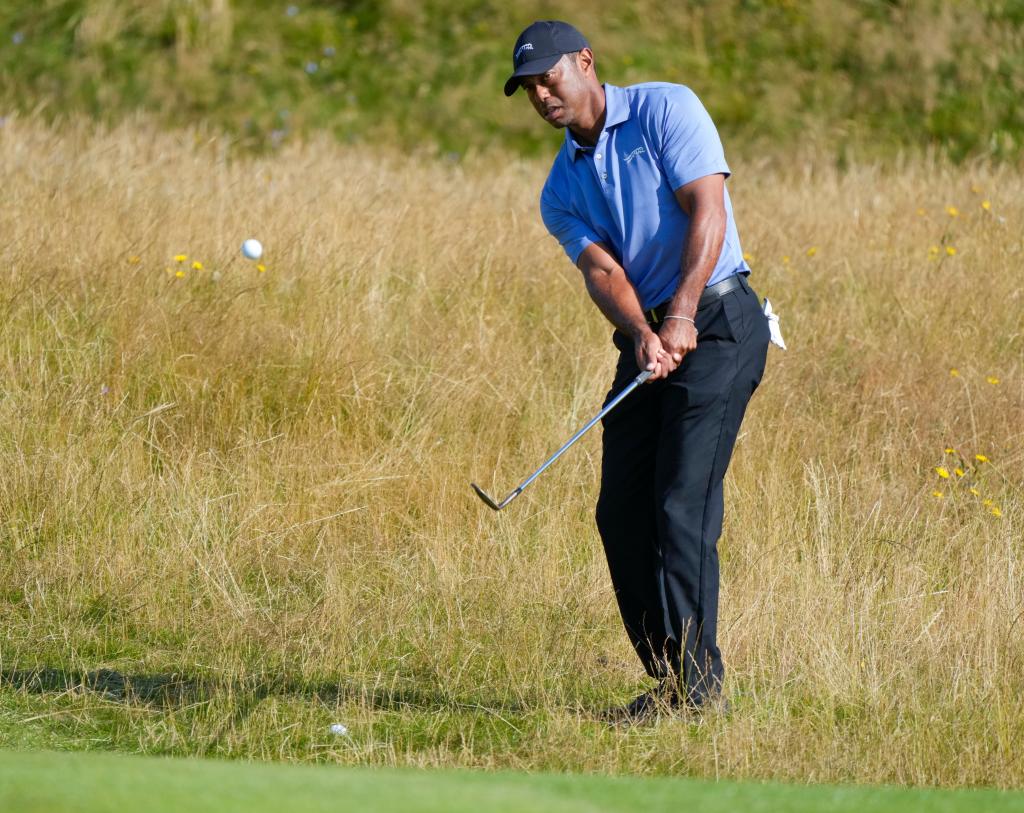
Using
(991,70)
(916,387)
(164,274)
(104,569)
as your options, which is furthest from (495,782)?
(991,70)

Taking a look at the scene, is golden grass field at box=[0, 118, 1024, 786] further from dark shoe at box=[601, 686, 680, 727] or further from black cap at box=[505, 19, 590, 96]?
black cap at box=[505, 19, 590, 96]

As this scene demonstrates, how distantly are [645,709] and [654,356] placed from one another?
4.11 ft

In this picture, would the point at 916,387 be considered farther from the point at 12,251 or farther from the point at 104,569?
the point at 12,251

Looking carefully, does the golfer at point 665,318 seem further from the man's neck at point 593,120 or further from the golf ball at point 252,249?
the golf ball at point 252,249

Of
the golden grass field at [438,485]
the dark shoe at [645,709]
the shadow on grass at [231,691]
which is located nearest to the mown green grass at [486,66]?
the golden grass field at [438,485]

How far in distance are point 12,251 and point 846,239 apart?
5475 mm

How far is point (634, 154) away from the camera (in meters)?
4.79

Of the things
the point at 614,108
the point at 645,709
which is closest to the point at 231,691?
the point at 645,709

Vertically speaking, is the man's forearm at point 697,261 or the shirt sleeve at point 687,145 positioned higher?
the shirt sleeve at point 687,145

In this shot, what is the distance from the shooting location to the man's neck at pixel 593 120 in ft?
15.9

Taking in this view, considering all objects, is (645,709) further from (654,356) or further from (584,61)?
(584,61)

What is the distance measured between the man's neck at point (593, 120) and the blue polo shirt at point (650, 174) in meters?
0.03

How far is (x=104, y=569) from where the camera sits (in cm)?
623

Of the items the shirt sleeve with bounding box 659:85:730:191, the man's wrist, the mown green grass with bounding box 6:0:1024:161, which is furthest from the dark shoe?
the mown green grass with bounding box 6:0:1024:161
